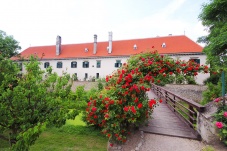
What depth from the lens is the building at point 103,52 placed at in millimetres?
29000

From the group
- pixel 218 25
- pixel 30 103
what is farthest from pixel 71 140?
pixel 218 25

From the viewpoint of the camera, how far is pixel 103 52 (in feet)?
106

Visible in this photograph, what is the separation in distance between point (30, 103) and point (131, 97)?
2726 millimetres

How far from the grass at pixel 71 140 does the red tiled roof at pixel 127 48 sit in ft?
73.4

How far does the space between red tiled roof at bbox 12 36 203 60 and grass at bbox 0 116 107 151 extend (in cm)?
2236

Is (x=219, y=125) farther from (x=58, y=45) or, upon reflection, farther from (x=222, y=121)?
(x=58, y=45)

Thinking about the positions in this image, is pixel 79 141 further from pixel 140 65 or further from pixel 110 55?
pixel 110 55

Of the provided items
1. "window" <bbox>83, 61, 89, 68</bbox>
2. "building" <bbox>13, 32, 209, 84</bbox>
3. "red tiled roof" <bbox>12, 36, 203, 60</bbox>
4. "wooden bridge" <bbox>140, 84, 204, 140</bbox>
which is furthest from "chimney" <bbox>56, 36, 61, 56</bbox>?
"wooden bridge" <bbox>140, 84, 204, 140</bbox>

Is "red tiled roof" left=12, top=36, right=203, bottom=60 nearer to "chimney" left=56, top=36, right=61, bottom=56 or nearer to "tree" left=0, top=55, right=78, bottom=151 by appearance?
"chimney" left=56, top=36, right=61, bottom=56

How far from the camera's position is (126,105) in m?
5.07

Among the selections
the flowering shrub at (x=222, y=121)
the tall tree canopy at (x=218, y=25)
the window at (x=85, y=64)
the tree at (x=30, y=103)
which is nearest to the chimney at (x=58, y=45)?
the window at (x=85, y=64)

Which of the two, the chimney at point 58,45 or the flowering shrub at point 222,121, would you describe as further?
the chimney at point 58,45

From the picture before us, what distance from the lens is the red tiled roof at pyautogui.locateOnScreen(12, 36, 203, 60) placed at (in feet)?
91.6

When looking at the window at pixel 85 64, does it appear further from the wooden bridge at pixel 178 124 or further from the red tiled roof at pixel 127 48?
the wooden bridge at pixel 178 124
